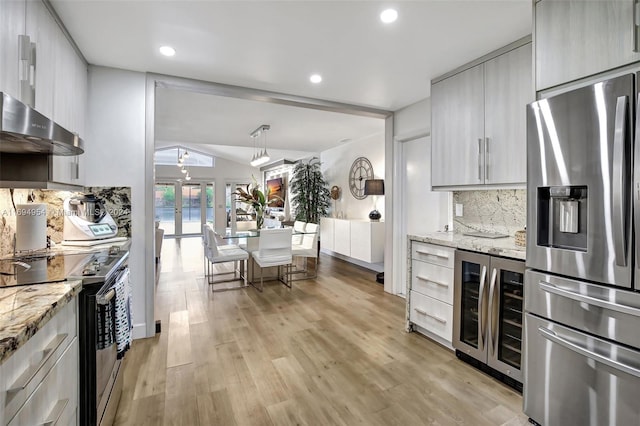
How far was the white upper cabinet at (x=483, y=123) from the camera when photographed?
2.25 m

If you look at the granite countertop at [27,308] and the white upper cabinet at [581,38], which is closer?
the granite countertop at [27,308]

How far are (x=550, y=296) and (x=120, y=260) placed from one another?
2.42 m

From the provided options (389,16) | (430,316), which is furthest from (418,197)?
(389,16)

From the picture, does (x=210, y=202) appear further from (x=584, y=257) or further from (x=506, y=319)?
(x=584, y=257)

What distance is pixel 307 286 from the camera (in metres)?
4.49

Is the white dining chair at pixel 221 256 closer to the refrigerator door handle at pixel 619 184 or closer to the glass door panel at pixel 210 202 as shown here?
the refrigerator door handle at pixel 619 184

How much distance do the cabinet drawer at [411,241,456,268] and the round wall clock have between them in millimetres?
2920

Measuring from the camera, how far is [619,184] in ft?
4.41

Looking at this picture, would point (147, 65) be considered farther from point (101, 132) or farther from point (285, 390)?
point (285, 390)

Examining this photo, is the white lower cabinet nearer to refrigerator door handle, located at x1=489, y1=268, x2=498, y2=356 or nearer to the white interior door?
refrigerator door handle, located at x1=489, y1=268, x2=498, y2=356

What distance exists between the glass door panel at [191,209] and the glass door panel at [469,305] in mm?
9896

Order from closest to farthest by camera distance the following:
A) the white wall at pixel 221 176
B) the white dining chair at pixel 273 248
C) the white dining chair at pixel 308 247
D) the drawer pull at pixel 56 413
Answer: the drawer pull at pixel 56 413
the white dining chair at pixel 273 248
the white dining chair at pixel 308 247
the white wall at pixel 221 176

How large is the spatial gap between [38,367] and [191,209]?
10.3 meters

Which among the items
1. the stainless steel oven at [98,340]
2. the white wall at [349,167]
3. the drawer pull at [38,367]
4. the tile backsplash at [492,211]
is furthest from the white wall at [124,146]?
the white wall at [349,167]
